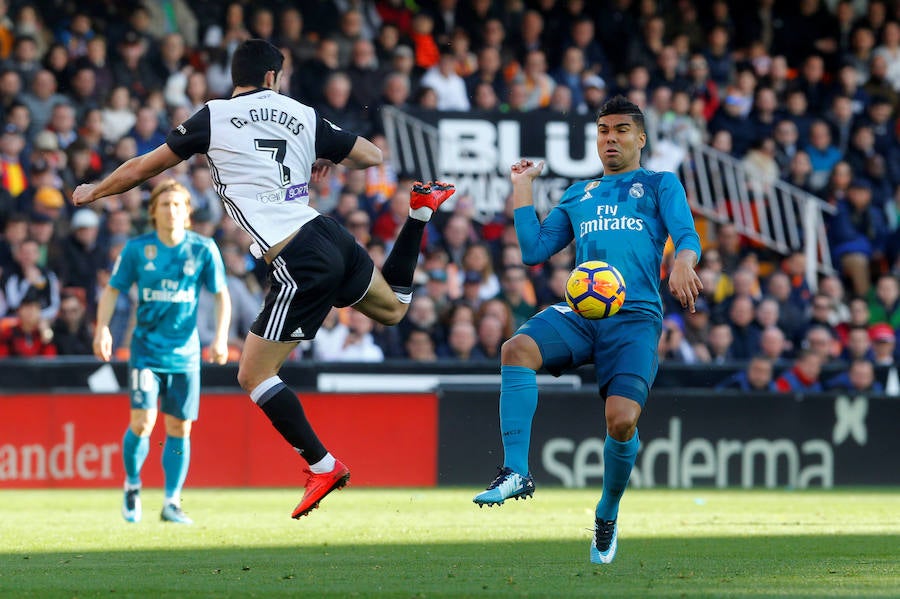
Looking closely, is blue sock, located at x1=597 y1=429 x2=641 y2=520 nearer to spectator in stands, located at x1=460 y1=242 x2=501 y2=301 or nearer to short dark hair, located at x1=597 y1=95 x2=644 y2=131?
short dark hair, located at x1=597 y1=95 x2=644 y2=131

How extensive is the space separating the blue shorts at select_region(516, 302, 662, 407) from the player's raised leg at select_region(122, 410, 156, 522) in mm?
4126

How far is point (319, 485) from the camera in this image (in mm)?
7758

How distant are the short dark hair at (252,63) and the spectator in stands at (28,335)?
7.71m

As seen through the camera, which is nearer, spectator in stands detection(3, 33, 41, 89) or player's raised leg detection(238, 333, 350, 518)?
player's raised leg detection(238, 333, 350, 518)

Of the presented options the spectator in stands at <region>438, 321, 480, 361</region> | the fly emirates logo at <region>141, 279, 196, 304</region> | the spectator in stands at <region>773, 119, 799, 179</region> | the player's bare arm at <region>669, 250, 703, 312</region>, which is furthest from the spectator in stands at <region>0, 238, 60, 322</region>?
the player's bare arm at <region>669, 250, 703, 312</region>

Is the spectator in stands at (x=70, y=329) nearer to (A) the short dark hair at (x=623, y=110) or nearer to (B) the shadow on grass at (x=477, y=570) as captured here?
(B) the shadow on grass at (x=477, y=570)

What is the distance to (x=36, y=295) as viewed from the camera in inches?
599

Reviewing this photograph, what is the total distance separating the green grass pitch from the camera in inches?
266

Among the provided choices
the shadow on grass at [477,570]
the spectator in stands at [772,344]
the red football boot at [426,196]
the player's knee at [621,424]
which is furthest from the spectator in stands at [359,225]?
the player's knee at [621,424]

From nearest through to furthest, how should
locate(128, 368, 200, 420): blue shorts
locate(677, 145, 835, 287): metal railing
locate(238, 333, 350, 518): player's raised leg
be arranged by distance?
locate(238, 333, 350, 518): player's raised leg, locate(128, 368, 200, 420): blue shorts, locate(677, 145, 835, 287): metal railing

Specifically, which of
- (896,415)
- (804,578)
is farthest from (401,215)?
(804,578)

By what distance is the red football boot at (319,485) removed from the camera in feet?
25.2

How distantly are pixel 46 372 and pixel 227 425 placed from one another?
1833 mm

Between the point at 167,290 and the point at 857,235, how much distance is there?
10.8 metres
